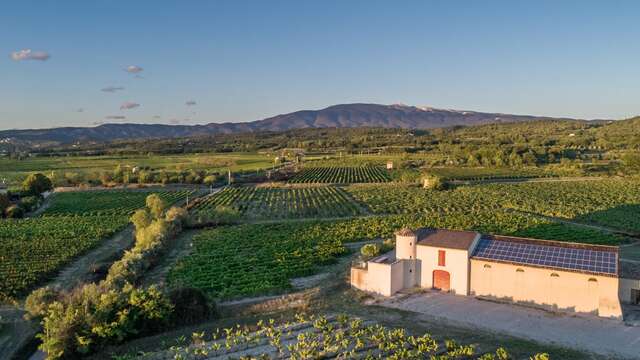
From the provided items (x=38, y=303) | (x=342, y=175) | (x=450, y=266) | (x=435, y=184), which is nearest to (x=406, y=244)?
(x=450, y=266)

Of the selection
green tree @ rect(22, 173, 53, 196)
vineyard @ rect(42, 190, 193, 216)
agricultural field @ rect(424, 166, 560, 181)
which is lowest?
vineyard @ rect(42, 190, 193, 216)

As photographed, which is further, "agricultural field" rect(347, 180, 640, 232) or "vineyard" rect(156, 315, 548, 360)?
"agricultural field" rect(347, 180, 640, 232)

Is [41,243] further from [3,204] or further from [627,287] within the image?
[627,287]

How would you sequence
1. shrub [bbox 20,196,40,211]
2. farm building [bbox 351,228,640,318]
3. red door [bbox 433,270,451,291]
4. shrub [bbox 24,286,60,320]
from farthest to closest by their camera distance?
shrub [bbox 20,196,40,211]
red door [bbox 433,270,451,291]
shrub [bbox 24,286,60,320]
farm building [bbox 351,228,640,318]

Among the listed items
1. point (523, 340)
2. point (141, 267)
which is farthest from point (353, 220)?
point (523, 340)

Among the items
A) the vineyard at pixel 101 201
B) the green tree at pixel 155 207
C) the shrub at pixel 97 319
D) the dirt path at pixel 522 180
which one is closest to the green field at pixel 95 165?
the vineyard at pixel 101 201

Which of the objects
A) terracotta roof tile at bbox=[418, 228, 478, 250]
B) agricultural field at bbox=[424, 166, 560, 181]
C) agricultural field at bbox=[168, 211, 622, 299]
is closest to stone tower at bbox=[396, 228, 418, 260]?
terracotta roof tile at bbox=[418, 228, 478, 250]

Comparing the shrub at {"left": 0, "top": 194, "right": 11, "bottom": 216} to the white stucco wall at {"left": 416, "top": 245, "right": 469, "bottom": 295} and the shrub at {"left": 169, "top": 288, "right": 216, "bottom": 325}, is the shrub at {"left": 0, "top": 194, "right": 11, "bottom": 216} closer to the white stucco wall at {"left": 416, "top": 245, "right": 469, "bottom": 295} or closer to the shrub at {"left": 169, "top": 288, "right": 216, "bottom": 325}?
the shrub at {"left": 169, "top": 288, "right": 216, "bottom": 325}
